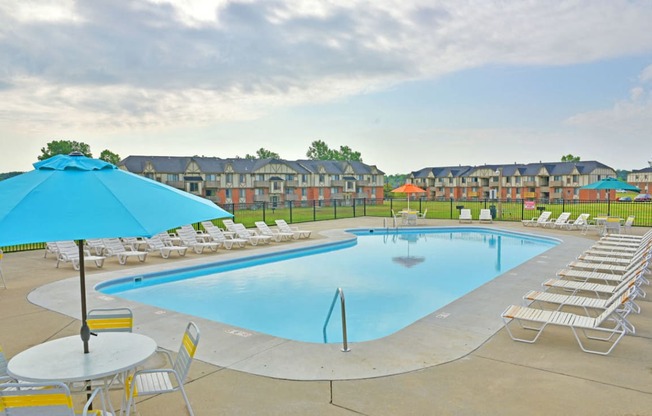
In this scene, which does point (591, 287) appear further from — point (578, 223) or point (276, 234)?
point (578, 223)

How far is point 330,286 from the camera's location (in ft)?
38.3

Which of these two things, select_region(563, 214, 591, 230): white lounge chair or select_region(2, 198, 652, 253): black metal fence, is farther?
select_region(2, 198, 652, 253): black metal fence

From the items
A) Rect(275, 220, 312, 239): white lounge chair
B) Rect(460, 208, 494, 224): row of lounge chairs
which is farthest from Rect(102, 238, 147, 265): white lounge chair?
Rect(460, 208, 494, 224): row of lounge chairs

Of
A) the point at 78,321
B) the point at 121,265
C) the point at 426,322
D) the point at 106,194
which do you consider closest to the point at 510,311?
the point at 426,322

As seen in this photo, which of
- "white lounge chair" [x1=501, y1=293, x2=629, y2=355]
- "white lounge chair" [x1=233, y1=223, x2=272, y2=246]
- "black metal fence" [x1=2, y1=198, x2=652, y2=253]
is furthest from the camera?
"black metal fence" [x1=2, y1=198, x2=652, y2=253]

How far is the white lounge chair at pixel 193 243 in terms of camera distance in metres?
15.4

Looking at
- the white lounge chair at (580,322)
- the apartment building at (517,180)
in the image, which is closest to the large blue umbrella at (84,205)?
the white lounge chair at (580,322)

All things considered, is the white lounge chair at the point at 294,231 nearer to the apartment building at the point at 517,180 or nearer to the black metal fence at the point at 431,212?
the black metal fence at the point at 431,212

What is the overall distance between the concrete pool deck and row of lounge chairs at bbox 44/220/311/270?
522cm

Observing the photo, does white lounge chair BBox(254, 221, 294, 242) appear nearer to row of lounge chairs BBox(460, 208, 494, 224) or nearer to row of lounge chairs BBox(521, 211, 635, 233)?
row of lounge chairs BBox(460, 208, 494, 224)

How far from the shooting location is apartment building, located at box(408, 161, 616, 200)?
70375 mm

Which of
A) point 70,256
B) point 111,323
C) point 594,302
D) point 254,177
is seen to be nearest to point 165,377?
point 111,323

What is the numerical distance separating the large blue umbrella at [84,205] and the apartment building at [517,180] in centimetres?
7168

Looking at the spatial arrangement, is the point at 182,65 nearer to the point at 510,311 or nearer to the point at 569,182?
the point at 510,311
